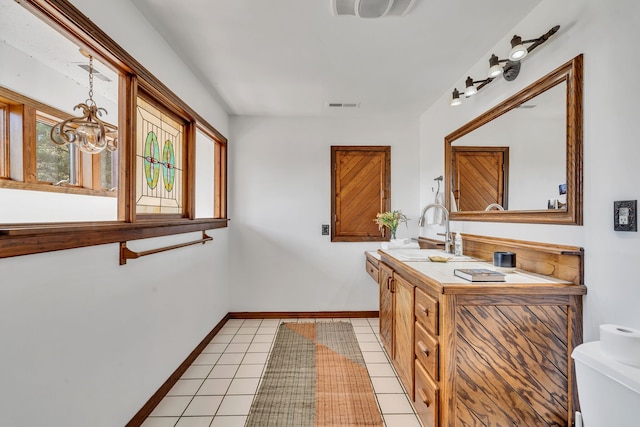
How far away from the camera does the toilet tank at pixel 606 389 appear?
968mm

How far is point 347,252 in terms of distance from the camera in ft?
11.8

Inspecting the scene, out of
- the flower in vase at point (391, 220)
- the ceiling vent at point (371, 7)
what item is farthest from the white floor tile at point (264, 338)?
Answer: the ceiling vent at point (371, 7)

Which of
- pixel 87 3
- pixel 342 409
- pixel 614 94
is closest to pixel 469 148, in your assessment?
pixel 614 94

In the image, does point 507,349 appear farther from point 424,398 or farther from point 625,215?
point 625,215

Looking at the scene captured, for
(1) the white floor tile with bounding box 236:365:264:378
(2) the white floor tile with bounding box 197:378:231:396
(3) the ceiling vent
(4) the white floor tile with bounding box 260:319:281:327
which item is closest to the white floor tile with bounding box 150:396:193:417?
(2) the white floor tile with bounding box 197:378:231:396

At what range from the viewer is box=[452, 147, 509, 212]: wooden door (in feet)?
6.74

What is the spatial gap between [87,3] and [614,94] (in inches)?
90.9

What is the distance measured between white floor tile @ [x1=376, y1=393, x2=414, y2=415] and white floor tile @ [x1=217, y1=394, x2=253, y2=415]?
86cm

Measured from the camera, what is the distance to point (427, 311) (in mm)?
1593

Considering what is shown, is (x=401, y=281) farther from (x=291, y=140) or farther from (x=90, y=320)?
(x=291, y=140)

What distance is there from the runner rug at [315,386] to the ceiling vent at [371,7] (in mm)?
2334

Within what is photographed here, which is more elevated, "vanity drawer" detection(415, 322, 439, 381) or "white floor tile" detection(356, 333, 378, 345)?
"vanity drawer" detection(415, 322, 439, 381)

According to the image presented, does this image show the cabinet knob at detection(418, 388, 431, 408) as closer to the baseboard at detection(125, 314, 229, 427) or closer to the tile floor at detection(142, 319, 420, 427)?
the tile floor at detection(142, 319, 420, 427)

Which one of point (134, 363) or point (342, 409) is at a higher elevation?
point (134, 363)
